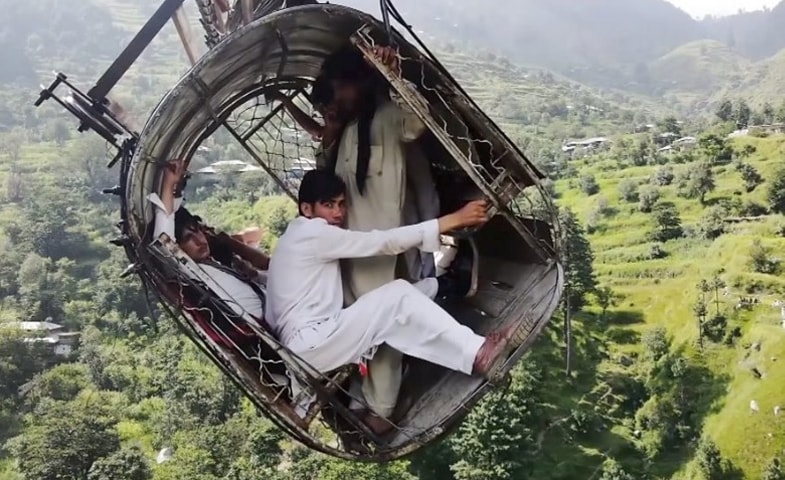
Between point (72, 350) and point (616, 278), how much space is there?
25.1m

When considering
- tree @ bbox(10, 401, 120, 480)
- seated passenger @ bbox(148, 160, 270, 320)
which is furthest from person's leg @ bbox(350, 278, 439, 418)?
tree @ bbox(10, 401, 120, 480)

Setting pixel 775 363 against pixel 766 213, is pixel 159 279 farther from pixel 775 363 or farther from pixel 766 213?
pixel 766 213

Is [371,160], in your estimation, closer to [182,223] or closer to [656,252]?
[182,223]

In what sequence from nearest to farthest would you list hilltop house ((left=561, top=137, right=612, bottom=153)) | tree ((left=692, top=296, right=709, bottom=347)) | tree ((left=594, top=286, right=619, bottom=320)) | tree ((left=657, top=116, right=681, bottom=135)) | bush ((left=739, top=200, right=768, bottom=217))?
1. tree ((left=692, top=296, right=709, bottom=347))
2. tree ((left=594, top=286, right=619, bottom=320))
3. bush ((left=739, top=200, right=768, bottom=217))
4. tree ((left=657, top=116, right=681, bottom=135))
5. hilltop house ((left=561, top=137, right=612, bottom=153))

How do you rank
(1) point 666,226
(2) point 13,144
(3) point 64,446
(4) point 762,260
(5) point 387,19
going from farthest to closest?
(2) point 13,144, (1) point 666,226, (4) point 762,260, (3) point 64,446, (5) point 387,19

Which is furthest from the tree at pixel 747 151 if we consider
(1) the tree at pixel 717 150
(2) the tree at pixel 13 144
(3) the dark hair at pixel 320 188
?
(2) the tree at pixel 13 144

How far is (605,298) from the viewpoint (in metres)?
36.3

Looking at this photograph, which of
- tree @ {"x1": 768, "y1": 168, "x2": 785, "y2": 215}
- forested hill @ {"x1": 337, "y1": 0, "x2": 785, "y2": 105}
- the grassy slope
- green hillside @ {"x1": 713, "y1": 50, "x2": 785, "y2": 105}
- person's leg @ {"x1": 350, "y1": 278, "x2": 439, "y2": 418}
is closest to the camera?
person's leg @ {"x1": 350, "y1": 278, "x2": 439, "y2": 418}

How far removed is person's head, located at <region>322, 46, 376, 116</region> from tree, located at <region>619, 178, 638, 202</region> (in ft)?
144

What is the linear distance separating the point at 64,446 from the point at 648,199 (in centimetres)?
3127

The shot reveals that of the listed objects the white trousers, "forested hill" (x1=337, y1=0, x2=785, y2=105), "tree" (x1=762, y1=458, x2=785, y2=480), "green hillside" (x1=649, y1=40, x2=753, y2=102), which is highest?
"forested hill" (x1=337, y1=0, x2=785, y2=105)

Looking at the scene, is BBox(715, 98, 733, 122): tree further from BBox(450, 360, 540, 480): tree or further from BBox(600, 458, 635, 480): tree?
BBox(450, 360, 540, 480): tree

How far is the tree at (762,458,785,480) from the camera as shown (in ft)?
77.2

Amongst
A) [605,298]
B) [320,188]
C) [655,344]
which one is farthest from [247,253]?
[605,298]
